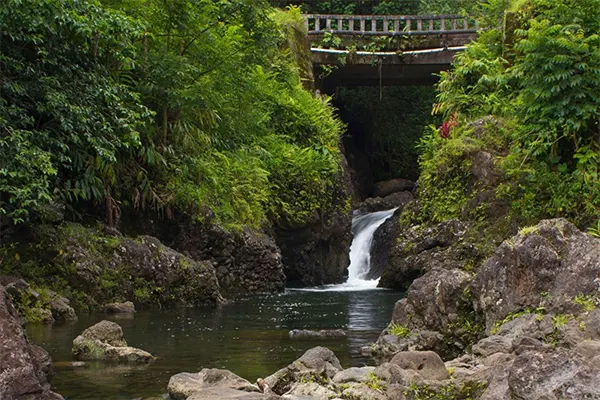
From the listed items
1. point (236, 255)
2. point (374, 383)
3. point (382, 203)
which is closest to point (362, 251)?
point (382, 203)

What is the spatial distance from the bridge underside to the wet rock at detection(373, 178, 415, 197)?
12.4 feet

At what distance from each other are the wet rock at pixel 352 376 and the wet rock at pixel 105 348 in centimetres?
249

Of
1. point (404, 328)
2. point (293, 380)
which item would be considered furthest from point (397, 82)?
point (293, 380)

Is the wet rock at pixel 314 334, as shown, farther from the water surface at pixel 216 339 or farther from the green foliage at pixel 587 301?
the green foliage at pixel 587 301

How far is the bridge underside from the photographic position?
1137 inches

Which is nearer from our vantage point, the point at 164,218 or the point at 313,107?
the point at 164,218

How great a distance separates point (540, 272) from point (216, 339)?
13.6 ft

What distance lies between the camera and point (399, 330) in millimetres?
10383

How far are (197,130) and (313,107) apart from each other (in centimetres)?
696

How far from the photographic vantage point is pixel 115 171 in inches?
616

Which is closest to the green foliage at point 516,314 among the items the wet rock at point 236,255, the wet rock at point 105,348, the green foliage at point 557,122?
the wet rock at point 105,348

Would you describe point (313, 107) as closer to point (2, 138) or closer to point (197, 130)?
point (197, 130)

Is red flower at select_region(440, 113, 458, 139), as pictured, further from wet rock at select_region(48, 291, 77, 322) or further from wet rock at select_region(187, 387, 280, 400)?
wet rock at select_region(187, 387, 280, 400)

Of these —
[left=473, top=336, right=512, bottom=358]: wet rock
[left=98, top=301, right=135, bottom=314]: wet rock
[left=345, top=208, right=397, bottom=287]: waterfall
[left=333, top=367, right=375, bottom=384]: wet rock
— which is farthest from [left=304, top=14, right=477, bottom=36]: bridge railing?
[left=333, top=367, right=375, bottom=384]: wet rock
